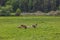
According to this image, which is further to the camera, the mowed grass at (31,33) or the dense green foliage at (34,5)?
the dense green foliage at (34,5)

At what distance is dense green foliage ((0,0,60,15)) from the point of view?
63438 mm

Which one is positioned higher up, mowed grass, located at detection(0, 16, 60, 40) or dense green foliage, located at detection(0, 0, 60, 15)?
mowed grass, located at detection(0, 16, 60, 40)

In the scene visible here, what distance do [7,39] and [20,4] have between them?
52.1m

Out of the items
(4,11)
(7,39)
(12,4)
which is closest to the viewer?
(7,39)

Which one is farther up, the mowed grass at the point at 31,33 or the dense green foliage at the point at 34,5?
the mowed grass at the point at 31,33

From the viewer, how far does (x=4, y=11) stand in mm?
50781

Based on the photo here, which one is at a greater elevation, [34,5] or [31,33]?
[31,33]

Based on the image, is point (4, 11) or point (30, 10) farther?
point (30, 10)

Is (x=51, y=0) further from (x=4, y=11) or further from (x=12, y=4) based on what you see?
(x=4, y=11)

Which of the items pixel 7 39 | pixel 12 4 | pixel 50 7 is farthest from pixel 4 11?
pixel 7 39

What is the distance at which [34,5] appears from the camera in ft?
214

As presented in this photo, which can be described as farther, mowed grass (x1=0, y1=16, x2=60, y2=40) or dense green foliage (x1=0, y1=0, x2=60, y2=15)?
dense green foliage (x1=0, y1=0, x2=60, y2=15)

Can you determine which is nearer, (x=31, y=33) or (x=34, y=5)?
(x=31, y=33)

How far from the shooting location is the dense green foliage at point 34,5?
6344 cm
